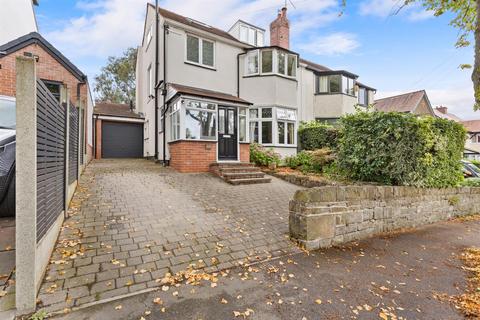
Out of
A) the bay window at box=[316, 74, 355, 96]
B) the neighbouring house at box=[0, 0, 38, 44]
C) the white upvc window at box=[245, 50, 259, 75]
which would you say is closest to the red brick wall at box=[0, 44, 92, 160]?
the neighbouring house at box=[0, 0, 38, 44]

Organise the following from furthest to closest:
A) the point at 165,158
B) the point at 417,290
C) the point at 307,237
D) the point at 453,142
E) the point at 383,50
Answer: the point at 165,158 → the point at 383,50 → the point at 453,142 → the point at 307,237 → the point at 417,290

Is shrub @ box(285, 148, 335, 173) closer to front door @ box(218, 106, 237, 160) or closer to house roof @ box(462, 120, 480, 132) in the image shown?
front door @ box(218, 106, 237, 160)

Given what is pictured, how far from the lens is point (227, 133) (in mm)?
10508

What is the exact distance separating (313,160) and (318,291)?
784 cm

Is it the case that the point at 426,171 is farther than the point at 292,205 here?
Yes

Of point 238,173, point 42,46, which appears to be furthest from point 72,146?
point 42,46

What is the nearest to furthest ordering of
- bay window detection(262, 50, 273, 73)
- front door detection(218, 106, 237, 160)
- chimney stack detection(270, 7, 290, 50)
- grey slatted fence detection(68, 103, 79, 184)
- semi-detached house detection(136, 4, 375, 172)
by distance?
Answer: grey slatted fence detection(68, 103, 79, 184)
semi-detached house detection(136, 4, 375, 172)
front door detection(218, 106, 237, 160)
bay window detection(262, 50, 273, 73)
chimney stack detection(270, 7, 290, 50)

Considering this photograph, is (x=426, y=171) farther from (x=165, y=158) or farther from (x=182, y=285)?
(x=165, y=158)

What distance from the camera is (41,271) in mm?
2609

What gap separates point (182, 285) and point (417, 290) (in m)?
2.93

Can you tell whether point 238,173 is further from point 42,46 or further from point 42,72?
point 42,46

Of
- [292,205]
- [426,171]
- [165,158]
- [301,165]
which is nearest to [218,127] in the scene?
[165,158]

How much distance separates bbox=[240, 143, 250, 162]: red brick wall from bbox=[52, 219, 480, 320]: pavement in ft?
22.4

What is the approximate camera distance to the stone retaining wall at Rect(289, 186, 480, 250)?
4184 millimetres
